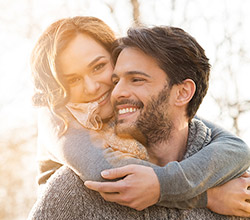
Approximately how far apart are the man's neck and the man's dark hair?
0.21 metres

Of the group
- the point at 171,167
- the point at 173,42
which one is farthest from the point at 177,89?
the point at 171,167

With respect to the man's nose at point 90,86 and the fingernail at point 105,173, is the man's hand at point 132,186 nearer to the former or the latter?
the fingernail at point 105,173

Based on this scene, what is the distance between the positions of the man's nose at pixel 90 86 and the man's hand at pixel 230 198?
0.94 m

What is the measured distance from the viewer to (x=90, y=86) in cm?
260

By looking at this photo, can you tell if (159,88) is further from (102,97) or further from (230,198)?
(230,198)

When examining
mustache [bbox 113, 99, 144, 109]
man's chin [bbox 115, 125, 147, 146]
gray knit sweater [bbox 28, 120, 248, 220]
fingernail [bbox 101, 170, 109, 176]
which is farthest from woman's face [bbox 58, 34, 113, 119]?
fingernail [bbox 101, 170, 109, 176]

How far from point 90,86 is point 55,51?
14.4 inches

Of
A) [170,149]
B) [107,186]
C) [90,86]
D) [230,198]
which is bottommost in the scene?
[230,198]

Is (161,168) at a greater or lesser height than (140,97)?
lesser

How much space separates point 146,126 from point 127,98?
0.72 feet

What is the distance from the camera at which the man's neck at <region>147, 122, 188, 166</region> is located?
8.90 ft

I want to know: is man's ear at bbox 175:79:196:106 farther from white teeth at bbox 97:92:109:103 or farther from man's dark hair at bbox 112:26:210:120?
white teeth at bbox 97:92:109:103

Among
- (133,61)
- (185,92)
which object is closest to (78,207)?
(133,61)

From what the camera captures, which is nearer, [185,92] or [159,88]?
[159,88]
